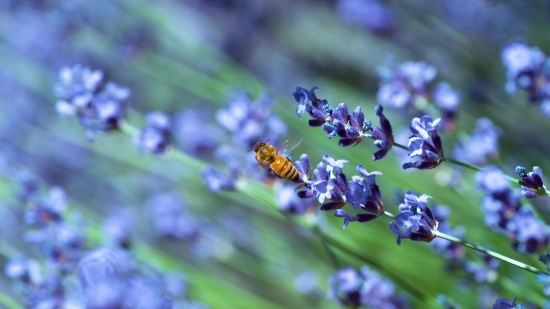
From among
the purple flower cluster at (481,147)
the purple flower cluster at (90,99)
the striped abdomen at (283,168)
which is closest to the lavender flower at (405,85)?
the purple flower cluster at (481,147)

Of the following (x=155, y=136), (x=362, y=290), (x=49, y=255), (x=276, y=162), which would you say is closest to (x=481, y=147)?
(x=362, y=290)

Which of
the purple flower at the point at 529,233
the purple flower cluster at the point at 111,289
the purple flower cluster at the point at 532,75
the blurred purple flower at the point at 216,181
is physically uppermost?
the purple flower cluster at the point at 532,75

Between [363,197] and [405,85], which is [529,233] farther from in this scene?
[405,85]

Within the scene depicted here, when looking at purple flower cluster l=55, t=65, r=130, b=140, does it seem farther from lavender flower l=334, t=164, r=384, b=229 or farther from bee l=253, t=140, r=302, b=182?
lavender flower l=334, t=164, r=384, b=229

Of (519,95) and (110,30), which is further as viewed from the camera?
(110,30)

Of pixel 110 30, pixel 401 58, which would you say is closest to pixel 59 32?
pixel 110 30

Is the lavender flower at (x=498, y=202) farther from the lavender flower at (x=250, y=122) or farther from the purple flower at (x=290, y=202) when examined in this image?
the lavender flower at (x=250, y=122)

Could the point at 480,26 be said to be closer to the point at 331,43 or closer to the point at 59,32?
the point at 331,43

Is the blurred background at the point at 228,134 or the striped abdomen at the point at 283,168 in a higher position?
the blurred background at the point at 228,134
